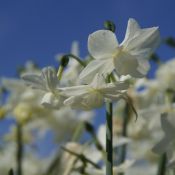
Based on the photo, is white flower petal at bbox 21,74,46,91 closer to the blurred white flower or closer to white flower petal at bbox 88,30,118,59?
white flower petal at bbox 88,30,118,59

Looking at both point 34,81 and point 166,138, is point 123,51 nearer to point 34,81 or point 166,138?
point 34,81

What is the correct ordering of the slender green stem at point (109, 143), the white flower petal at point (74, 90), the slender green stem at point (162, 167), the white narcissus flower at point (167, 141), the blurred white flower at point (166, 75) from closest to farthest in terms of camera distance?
the slender green stem at point (109, 143) → the white flower petal at point (74, 90) → the white narcissus flower at point (167, 141) → the slender green stem at point (162, 167) → the blurred white flower at point (166, 75)

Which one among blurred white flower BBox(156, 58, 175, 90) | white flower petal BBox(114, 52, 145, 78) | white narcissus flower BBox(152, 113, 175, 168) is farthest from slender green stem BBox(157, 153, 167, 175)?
blurred white flower BBox(156, 58, 175, 90)

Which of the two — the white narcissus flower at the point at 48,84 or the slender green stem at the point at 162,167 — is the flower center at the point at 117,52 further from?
the slender green stem at the point at 162,167

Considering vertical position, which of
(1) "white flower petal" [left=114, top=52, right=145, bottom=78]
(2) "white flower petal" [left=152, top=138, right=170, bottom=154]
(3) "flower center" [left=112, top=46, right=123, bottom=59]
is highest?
(3) "flower center" [left=112, top=46, right=123, bottom=59]

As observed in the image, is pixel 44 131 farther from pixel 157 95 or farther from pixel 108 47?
pixel 108 47

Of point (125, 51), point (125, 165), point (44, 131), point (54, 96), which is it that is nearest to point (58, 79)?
point (54, 96)

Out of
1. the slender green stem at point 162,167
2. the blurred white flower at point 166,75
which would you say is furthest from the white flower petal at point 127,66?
the blurred white flower at point 166,75
